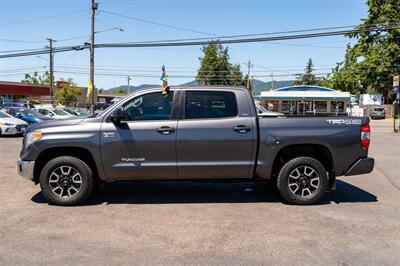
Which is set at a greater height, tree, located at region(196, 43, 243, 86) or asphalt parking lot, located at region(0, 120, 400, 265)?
tree, located at region(196, 43, 243, 86)

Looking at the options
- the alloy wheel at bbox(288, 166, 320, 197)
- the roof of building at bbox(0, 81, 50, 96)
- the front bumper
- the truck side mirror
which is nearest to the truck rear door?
the alloy wheel at bbox(288, 166, 320, 197)

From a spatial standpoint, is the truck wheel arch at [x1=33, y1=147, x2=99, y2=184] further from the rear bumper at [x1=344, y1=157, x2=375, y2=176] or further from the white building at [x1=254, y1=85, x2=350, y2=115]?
the white building at [x1=254, y1=85, x2=350, y2=115]

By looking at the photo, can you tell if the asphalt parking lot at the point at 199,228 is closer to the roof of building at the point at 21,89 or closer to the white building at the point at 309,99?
the white building at the point at 309,99

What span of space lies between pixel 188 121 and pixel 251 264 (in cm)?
256

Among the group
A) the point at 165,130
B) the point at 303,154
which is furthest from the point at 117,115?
the point at 303,154

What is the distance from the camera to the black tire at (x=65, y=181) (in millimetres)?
5727

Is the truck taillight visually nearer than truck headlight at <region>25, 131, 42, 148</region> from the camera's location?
No

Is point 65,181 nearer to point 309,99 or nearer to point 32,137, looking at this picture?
point 32,137

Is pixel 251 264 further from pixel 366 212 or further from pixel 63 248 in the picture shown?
pixel 366 212

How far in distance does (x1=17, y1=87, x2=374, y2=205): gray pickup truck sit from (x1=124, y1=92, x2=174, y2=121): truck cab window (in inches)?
→ 0.6

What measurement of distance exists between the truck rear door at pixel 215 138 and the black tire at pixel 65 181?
4.76 ft

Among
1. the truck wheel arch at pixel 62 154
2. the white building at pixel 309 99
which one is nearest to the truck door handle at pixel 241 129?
the truck wheel arch at pixel 62 154

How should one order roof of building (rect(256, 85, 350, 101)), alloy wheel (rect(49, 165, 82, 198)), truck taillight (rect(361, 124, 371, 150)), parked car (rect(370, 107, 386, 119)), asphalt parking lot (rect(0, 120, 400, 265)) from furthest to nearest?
1. roof of building (rect(256, 85, 350, 101))
2. parked car (rect(370, 107, 386, 119))
3. truck taillight (rect(361, 124, 371, 150))
4. alloy wheel (rect(49, 165, 82, 198))
5. asphalt parking lot (rect(0, 120, 400, 265))

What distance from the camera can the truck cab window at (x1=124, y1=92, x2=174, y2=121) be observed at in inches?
229
